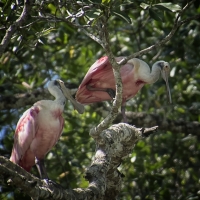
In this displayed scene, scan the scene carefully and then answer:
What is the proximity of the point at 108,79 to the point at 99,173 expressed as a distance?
1920mm

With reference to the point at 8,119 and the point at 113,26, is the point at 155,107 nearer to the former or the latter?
the point at 113,26

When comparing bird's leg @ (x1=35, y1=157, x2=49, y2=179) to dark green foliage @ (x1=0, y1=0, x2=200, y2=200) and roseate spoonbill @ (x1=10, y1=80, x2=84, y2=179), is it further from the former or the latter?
dark green foliage @ (x1=0, y1=0, x2=200, y2=200)

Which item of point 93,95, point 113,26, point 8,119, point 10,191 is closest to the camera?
point 10,191

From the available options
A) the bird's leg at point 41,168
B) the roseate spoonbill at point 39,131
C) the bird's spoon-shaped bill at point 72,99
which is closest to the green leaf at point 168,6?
the roseate spoonbill at point 39,131

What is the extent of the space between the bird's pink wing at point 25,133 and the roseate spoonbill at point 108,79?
747 mm

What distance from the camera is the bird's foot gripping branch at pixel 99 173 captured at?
138 inches

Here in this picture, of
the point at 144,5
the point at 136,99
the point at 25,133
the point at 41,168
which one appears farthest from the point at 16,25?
the point at 136,99

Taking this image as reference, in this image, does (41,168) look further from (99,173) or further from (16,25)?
(16,25)

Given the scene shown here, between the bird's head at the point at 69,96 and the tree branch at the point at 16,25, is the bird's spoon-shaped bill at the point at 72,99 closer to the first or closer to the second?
the bird's head at the point at 69,96

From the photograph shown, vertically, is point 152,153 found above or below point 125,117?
below

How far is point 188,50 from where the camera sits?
7285 millimetres

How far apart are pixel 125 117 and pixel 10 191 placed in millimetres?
1480

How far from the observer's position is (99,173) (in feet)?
14.5


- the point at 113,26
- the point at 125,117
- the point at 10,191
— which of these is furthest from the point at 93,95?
the point at 113,26
